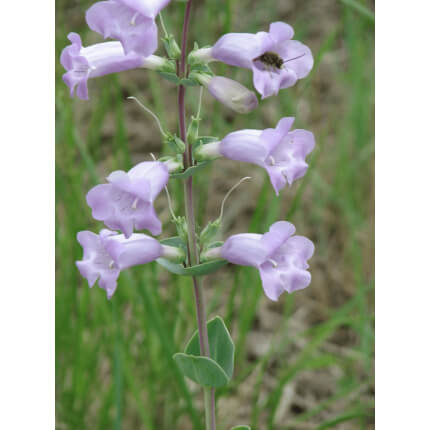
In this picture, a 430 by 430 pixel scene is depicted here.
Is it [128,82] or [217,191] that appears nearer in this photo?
[217,191]

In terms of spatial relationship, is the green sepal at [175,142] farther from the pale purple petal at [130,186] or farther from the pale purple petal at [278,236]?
the pale purple petal at [278,236]

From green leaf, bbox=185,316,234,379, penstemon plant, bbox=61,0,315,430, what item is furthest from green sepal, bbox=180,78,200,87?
green leaf, bbox=185,316,234,379

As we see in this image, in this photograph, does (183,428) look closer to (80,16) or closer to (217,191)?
(217,191)

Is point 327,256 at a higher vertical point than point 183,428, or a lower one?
higher

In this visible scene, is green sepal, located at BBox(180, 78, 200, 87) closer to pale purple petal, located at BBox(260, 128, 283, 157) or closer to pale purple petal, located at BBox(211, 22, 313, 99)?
pale purple petal, located at BBox(211, 22, 313, 99)

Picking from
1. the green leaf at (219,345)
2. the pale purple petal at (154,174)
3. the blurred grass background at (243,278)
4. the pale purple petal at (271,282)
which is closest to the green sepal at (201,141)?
the pale purple petal at (154,174)

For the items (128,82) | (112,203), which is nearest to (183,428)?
(112,203)
